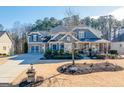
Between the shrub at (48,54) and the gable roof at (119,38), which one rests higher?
the gable roof at (119,38)

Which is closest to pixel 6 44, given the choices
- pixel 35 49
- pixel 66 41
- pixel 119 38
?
pixel 35 49

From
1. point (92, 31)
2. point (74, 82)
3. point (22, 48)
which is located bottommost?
point (74, 82)

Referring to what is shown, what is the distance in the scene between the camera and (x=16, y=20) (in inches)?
528

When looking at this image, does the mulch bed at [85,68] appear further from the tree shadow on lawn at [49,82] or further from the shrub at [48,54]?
the shrub at [48,54]

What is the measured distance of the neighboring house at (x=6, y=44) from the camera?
603 inches

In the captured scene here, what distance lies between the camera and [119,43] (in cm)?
1812

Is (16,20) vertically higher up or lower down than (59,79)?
higher up

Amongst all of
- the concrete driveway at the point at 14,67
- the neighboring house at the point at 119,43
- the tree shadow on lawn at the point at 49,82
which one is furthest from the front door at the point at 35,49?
the tree shadow on lawn at the point at 49,82

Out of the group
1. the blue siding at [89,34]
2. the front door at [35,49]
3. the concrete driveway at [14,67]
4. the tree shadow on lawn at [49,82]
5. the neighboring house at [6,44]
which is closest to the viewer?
the tree shadow on lawn at [49,82]

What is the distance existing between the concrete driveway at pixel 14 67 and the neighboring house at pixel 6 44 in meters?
0.57

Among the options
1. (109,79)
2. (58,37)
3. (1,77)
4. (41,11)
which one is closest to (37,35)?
(58,37)

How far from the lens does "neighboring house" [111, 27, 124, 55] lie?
1736 cm
